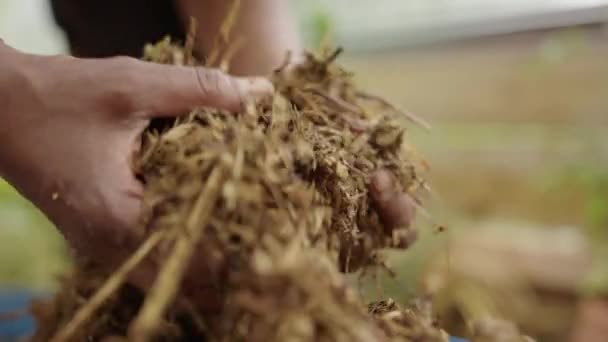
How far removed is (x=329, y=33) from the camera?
822 mm

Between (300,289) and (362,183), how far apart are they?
27 centimetres

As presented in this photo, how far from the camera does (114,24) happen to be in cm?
110

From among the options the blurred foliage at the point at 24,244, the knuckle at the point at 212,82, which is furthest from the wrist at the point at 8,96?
the blurred foliage at the point at 24,244

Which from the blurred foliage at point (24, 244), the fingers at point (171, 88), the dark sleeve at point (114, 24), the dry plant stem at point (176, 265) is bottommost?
the blurred foliage at point (24, 244)

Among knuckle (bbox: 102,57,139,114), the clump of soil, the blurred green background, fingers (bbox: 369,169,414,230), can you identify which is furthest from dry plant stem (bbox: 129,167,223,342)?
the blurred green background

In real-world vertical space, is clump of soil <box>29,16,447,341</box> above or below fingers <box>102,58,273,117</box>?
below

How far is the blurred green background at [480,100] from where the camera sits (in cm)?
190

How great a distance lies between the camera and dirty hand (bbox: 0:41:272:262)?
20.6 inches

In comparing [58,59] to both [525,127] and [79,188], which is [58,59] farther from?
[525,127]

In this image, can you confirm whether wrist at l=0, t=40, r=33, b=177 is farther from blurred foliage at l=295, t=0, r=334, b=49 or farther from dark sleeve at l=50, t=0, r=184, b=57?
blurred foliage at l=295, t=0, r=334, b=49

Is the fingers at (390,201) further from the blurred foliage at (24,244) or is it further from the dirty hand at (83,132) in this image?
the blurred foliage at (24,244)

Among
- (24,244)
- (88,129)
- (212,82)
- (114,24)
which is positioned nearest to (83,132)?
(88,129)

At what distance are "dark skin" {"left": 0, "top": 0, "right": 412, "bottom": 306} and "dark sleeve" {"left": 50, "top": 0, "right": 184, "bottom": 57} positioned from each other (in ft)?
1.74

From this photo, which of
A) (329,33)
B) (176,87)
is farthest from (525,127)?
(176,87)
